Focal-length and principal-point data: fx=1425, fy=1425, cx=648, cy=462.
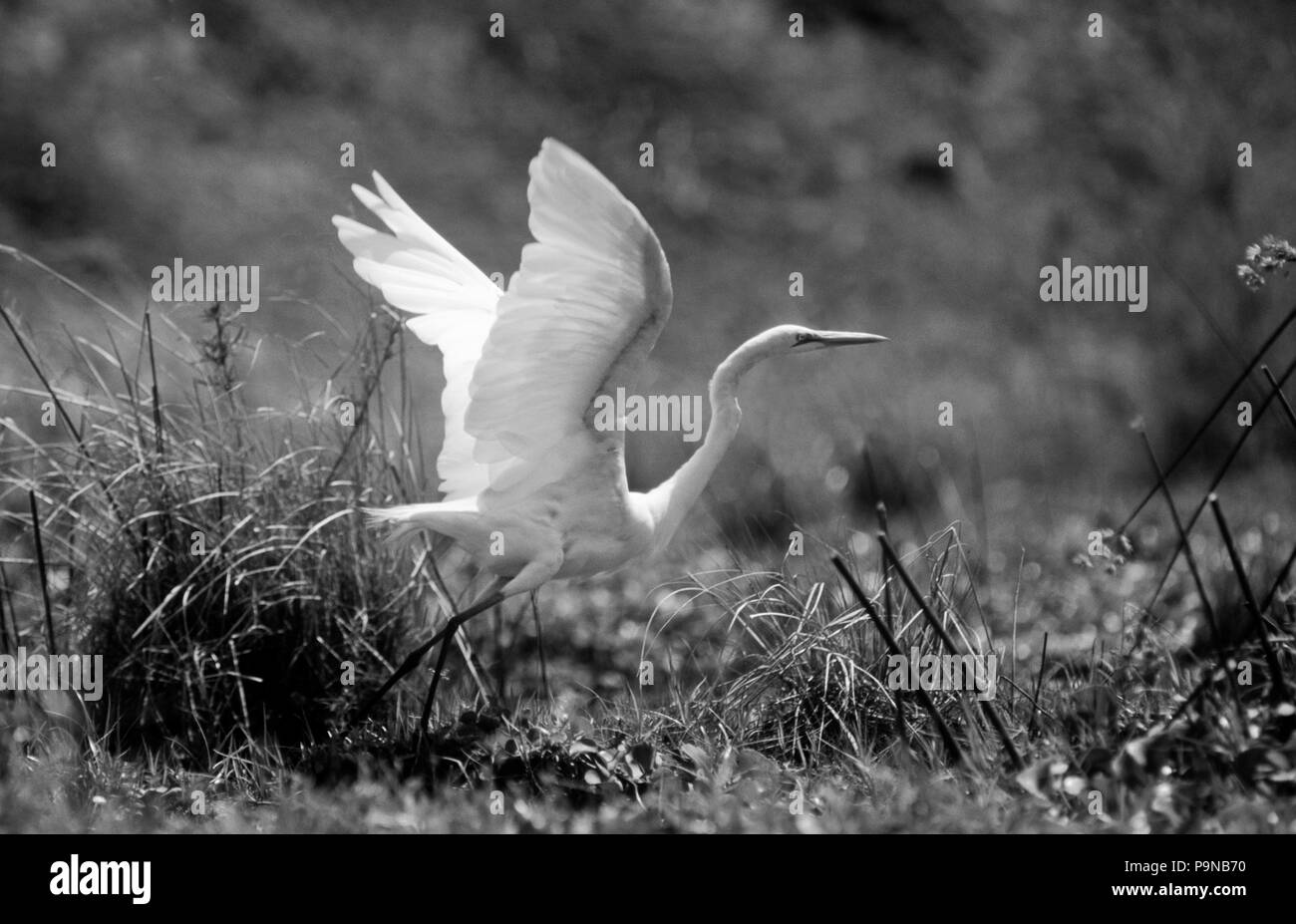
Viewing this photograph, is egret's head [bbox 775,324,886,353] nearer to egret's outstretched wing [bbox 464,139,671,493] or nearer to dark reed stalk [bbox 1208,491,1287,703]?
egret's outstretched wing [bbox 464,139,671,493]

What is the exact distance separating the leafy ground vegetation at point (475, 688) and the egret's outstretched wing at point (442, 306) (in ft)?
0.92

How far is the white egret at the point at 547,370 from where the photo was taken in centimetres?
389

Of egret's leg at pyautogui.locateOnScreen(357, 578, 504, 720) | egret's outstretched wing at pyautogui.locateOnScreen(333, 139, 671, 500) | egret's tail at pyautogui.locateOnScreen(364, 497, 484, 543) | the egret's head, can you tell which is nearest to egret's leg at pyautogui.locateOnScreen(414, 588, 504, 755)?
egret's leg at pyautogui.locateOnScreen(357, 578, 504, 720)

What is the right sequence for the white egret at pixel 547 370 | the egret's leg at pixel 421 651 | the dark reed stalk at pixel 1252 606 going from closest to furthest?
the dark reed stalk at pixel 1252 606 → the white egret at pixel 547 370 → the egret's leg at pixel 421 651

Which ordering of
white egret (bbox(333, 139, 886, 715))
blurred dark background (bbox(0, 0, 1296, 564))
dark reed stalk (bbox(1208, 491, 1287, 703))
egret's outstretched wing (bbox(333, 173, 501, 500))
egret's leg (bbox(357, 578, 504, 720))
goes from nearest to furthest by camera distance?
dark reed stalk (bbox(1208, 491, 1287, 703)), white egret (bbox(333, 139, 886, 715)), egret's leg (bbox(357, 578, 504, 720)), egret's outstretched wing (bbox(333, 173, 501, 500)), blurred dark background (bbox(0, 0, 1296, 564))

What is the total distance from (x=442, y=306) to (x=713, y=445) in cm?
107

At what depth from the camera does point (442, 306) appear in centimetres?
499

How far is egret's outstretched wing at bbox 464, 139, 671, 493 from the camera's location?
3770 millimetres

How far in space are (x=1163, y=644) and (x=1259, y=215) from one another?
19.3 feet

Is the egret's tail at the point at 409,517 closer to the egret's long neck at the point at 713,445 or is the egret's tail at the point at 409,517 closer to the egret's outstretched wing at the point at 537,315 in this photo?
the egret's outstretched wing at the point at 537,315

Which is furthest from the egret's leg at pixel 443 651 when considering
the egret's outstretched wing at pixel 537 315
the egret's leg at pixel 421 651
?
the egret's outstretched wing at pixel 537 315

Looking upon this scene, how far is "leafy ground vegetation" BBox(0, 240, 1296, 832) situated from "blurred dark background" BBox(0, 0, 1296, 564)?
4218 mm
